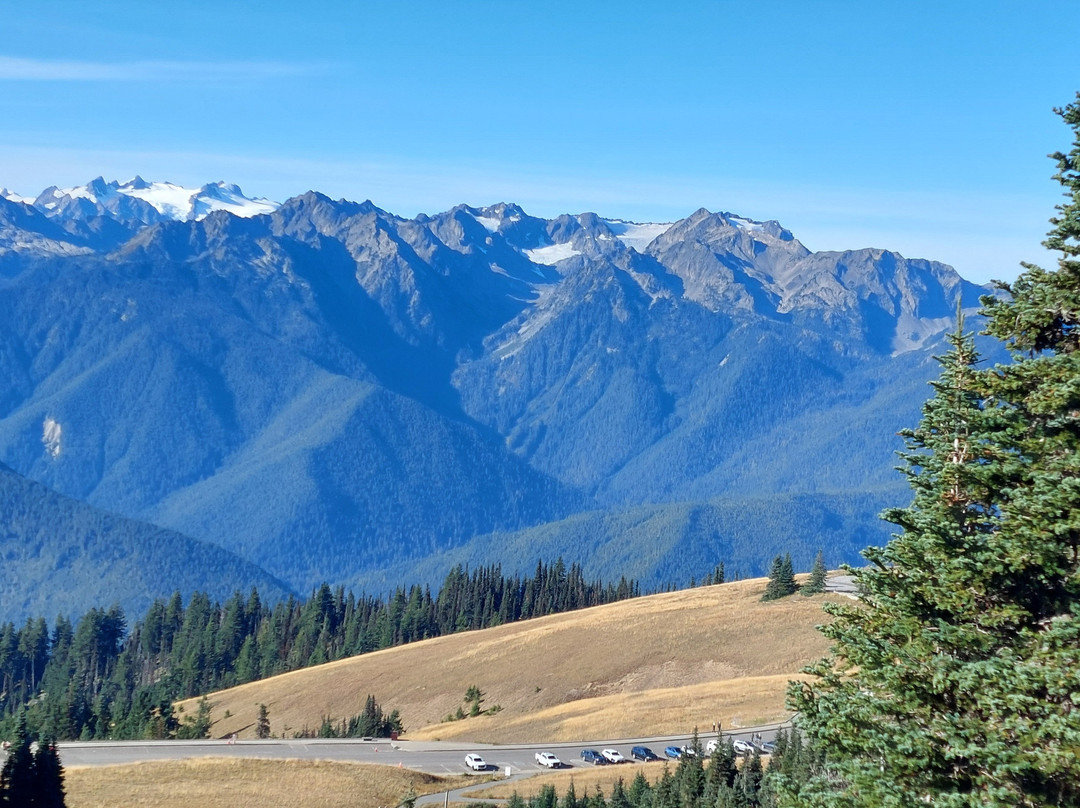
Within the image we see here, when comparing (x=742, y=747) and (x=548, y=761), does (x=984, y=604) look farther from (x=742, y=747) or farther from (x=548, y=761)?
(x=548, y=761)

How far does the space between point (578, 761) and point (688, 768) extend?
963 inches

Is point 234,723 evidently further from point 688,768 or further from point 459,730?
point 688,768

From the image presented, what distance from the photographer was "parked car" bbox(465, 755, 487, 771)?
76.6 m

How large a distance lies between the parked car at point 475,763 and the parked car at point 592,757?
6680 mm

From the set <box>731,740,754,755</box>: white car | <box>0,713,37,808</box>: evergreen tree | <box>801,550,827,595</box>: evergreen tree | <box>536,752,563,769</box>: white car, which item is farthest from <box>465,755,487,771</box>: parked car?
<box>801,550,827,595</box>: evergreen tree

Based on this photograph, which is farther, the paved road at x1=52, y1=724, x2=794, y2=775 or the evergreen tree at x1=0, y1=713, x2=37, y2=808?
the paved road at x1=52, y1=724, x2=794, y2=775

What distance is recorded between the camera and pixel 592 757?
76625 millimetres

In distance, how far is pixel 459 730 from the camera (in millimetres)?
101562

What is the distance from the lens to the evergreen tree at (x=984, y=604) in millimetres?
14281

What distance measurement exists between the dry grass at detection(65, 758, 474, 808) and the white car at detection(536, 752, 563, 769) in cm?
551

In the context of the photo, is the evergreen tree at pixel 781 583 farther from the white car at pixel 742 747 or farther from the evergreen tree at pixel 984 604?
the evergreen tree at pixel 984 604

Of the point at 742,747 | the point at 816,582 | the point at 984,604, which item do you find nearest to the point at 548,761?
the point at 742,747

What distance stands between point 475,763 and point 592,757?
7.79 metres

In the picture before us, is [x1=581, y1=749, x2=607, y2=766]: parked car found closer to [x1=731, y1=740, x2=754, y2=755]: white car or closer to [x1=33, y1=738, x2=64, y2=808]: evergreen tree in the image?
[x1=731, y1=740, x2=754, y2=755]: white car
